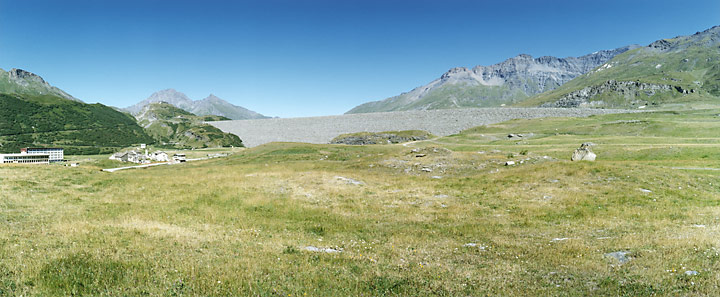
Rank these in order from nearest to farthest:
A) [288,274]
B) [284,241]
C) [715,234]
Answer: [288,274], [715,234], [284,241]

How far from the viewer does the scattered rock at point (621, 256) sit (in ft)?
35.8

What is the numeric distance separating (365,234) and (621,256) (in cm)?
1061

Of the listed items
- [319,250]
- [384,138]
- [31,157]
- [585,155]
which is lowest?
[319,250]

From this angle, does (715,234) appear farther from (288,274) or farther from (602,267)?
(288,274)

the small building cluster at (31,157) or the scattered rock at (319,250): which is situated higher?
the small building cluster at (31,157)

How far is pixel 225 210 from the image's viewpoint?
72.8 feet

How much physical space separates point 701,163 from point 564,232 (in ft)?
123

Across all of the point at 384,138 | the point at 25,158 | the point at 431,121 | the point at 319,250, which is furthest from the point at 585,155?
the point at 25,158

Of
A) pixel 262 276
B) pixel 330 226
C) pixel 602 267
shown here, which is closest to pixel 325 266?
pixel 262 276

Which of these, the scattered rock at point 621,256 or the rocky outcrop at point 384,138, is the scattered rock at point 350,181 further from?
the rocky outcrop at point 384,138

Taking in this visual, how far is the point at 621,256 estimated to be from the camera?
11.4 metres

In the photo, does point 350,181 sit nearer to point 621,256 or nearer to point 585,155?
point 621,256

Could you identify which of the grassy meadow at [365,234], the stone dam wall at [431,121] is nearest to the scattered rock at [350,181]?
the grassy meadow at [365,234]

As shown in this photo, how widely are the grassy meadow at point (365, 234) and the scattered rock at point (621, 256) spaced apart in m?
0.09
